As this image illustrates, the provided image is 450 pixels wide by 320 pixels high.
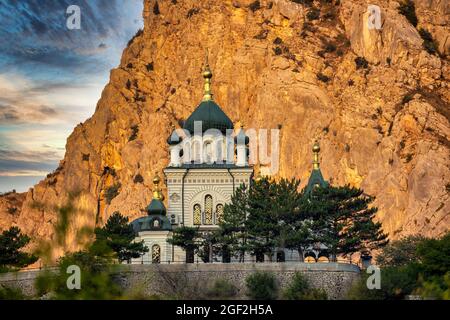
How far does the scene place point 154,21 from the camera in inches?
5979

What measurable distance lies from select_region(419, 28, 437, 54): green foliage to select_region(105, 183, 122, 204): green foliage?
35603 millimetres

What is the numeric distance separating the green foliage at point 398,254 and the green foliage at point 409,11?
44306 millimetres

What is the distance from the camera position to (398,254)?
95.1 m

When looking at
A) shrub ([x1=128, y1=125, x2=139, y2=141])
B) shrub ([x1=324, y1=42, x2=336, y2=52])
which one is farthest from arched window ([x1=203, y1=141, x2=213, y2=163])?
shrub ([x1=128, y1=125, x2=139, y2=141])

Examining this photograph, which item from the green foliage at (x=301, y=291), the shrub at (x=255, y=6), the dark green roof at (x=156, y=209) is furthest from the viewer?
the shrub at (x=255, y=6)

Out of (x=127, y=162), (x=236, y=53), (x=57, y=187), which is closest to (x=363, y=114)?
(x=236, y=53)

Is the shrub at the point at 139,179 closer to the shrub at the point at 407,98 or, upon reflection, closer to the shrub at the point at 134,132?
the shrub at the point at 134,132

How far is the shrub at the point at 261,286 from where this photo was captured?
74.0 meters

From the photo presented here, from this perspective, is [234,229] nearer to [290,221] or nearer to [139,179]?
[290,221]

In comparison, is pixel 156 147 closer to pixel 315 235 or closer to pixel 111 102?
pixel 111 102

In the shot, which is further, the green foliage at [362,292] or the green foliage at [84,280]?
the green foliage at [362,292]

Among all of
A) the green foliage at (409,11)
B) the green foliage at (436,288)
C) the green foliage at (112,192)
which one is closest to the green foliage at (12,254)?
the green foliage at (436,288)

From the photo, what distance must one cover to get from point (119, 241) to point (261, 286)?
1189 centimetres

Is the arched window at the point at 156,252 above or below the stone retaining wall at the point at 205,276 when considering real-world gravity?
above
